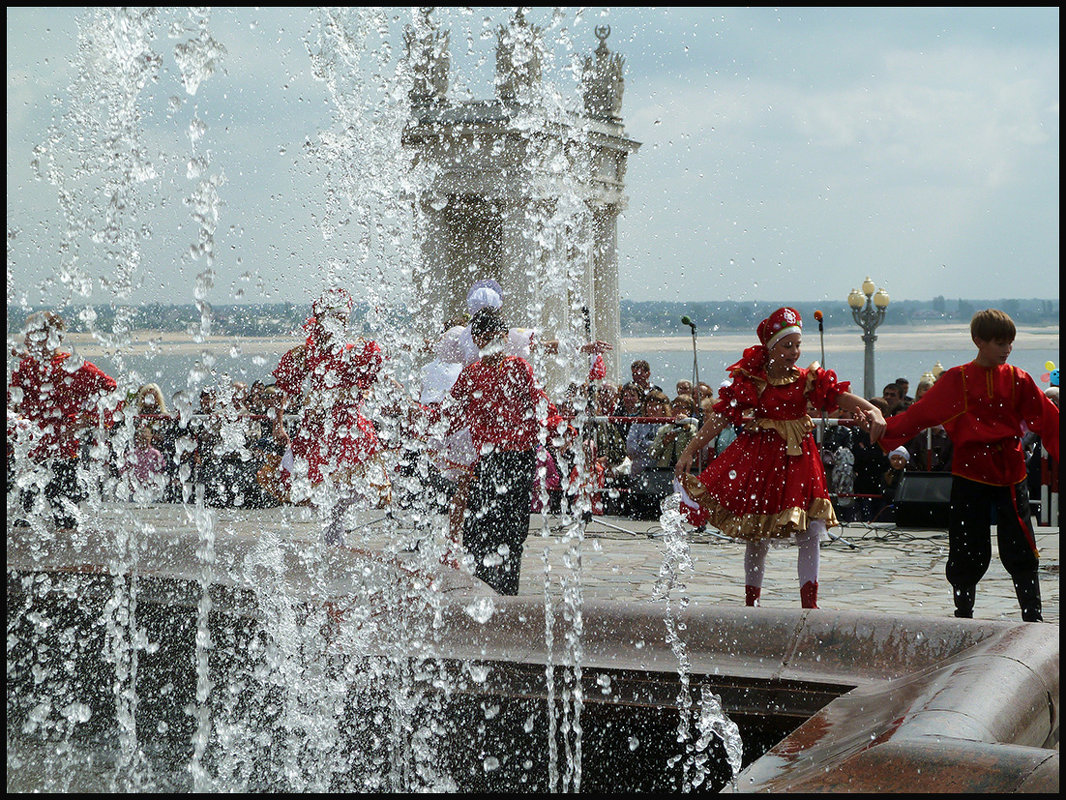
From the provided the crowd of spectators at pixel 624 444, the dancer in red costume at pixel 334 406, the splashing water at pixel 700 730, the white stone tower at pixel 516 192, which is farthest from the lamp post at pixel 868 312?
the splashing water at pixel 700 730

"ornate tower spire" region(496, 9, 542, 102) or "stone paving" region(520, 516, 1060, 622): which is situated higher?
"ornate tower spire" region(496, 9, 542, 102)

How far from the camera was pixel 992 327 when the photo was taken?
4867 millimetres

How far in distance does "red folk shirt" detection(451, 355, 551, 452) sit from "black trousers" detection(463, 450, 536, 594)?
3.3 inches

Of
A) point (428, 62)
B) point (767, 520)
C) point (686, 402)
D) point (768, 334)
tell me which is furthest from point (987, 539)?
point (428, 62)

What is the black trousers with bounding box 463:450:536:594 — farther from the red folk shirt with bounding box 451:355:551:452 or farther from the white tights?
the white tights

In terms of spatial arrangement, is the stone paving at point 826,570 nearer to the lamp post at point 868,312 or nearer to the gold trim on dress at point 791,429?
the gold trim on dress at point 791,429

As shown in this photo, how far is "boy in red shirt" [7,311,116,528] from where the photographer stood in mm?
6043

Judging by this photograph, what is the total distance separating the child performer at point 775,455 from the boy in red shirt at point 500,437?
95 cm

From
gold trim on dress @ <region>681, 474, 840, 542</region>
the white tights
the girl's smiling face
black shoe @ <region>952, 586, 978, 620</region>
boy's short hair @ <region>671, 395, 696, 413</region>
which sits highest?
the girl's smiling face

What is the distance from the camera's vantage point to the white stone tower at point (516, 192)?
1005 centimetres

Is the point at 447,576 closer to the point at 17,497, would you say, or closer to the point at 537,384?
the point at 537,384

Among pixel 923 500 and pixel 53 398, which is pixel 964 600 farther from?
pixel 53 398

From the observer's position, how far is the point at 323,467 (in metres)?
6.37

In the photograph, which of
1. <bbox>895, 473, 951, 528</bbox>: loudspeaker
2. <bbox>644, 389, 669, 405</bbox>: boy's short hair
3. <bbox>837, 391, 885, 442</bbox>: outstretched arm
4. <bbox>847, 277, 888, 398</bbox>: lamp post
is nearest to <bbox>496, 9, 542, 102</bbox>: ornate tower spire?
<bbox>837, 391, 885, 442</bbox>: outstretched arm
